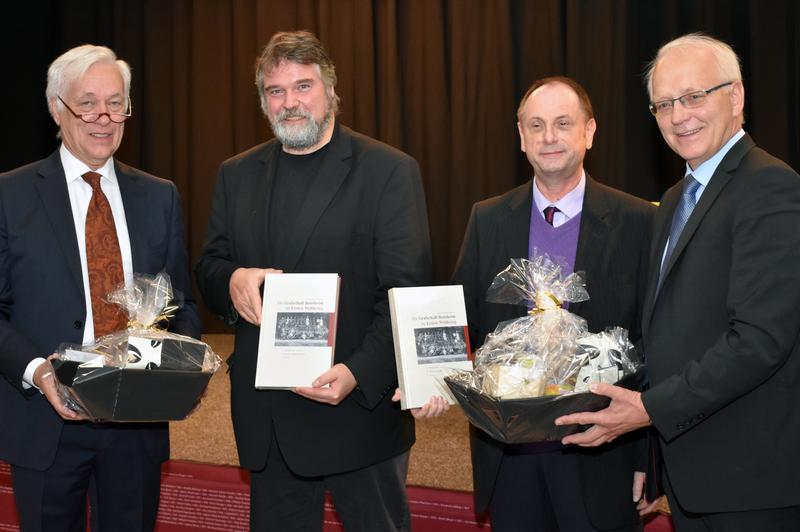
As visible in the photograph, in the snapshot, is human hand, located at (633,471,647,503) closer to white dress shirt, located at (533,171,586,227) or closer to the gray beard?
white dress shirt, located at (533,171,586,227)

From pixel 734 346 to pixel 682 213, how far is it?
39 cm

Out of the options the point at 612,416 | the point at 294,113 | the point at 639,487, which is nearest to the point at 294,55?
the point at 294,113

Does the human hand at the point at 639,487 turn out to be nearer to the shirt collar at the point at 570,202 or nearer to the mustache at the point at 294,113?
the shirt collar at the point at 570,202

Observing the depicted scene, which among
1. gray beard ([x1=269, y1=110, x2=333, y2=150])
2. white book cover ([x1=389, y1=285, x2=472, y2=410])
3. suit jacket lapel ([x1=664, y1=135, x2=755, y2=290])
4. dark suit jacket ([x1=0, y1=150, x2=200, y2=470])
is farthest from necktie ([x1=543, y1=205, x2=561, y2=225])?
dark suit jacket ([x1=0, y1=150, x2=200, y2=470])

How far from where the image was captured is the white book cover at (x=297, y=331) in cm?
217

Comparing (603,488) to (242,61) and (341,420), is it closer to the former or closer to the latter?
(341,420)

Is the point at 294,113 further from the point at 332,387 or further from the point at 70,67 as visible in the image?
the point at 332,387

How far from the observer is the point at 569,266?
2.22 meters

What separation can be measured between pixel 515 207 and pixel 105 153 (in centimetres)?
118

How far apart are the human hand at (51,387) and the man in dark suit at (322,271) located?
460 millimetres

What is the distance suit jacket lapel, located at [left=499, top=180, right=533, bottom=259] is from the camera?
229 centimetres

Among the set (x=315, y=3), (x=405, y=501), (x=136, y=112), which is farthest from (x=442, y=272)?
(x=405, y=501)

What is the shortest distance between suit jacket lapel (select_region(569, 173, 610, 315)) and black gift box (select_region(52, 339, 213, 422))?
100 cm

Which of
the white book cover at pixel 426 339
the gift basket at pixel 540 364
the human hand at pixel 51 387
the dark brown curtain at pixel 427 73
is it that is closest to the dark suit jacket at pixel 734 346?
the gift basket at pixel 540 364
